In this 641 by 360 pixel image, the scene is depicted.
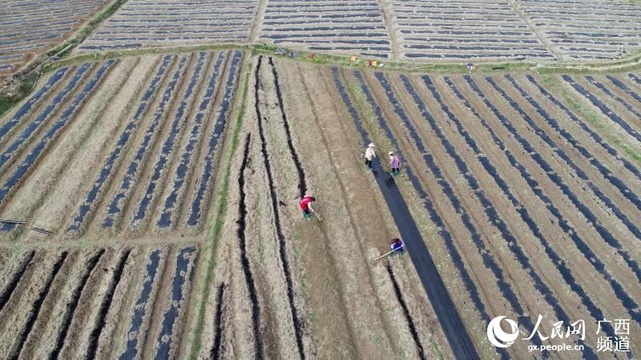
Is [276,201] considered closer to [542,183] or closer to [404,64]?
[542,183]

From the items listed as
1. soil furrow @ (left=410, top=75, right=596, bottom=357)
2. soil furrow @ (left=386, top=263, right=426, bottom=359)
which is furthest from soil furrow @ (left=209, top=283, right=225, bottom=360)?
soil furrow @ (left=410, top=75, right=596, bottom=357)

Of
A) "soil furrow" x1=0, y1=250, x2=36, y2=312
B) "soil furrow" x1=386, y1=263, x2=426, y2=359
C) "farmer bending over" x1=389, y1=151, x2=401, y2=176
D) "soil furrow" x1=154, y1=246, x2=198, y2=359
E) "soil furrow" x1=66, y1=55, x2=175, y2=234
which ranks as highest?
"soil furrow" x1=66, y1=55, x2=175, y2=234

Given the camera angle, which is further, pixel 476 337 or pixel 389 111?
pixel 389 111

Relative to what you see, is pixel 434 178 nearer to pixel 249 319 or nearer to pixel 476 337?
pixel 476 337

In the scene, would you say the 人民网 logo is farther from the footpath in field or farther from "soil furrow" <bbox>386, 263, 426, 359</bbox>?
"soil furrow" <bbox>386, 263, 426, 359</bbox>

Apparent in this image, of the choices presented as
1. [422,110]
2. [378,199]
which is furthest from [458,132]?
[378,199]

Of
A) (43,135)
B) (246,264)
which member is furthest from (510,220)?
(43,135)
